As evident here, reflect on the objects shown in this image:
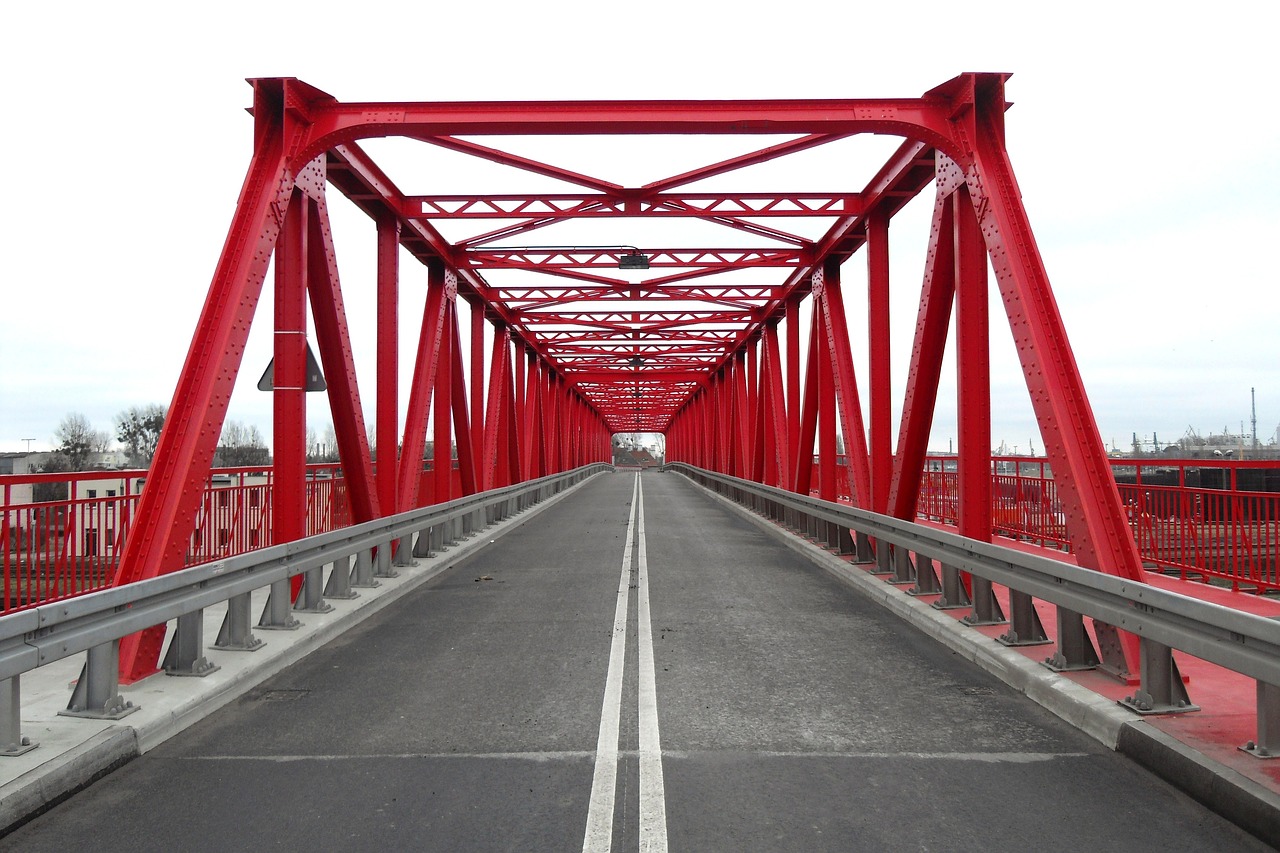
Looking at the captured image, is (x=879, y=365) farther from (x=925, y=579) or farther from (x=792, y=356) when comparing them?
(x=792, y=356)

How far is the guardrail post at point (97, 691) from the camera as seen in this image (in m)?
4.57

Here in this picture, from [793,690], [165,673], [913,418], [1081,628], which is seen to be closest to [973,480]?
[913,418]

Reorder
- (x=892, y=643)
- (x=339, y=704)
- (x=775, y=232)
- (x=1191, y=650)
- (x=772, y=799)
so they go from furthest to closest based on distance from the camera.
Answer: (x=775, y=232) < (x=892, y=643) < (x=339, y=704) < (x=1191, y=650) < (x=772, y=799)

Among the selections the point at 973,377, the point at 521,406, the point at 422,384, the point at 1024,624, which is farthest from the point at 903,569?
the point at 521,406

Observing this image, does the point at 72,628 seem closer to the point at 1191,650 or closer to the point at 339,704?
the point at 339,704

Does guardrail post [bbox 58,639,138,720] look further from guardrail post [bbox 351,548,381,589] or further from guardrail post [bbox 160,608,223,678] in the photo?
guardrail post [bbox 351,548,381,589]

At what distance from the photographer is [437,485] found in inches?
554

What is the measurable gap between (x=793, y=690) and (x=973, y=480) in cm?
354

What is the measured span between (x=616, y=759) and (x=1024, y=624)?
3496mm

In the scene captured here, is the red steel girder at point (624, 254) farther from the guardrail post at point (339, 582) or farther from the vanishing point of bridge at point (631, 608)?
the guardrail post at point (339, 582)

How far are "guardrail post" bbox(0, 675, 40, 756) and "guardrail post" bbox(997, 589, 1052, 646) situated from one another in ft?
20.0

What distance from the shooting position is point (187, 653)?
5.49 meters

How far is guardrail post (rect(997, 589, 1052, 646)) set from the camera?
6.00 m

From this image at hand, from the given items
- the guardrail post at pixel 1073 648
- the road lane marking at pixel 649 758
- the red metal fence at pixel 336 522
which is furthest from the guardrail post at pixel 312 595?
the guardrail post at pixel 1073 648
